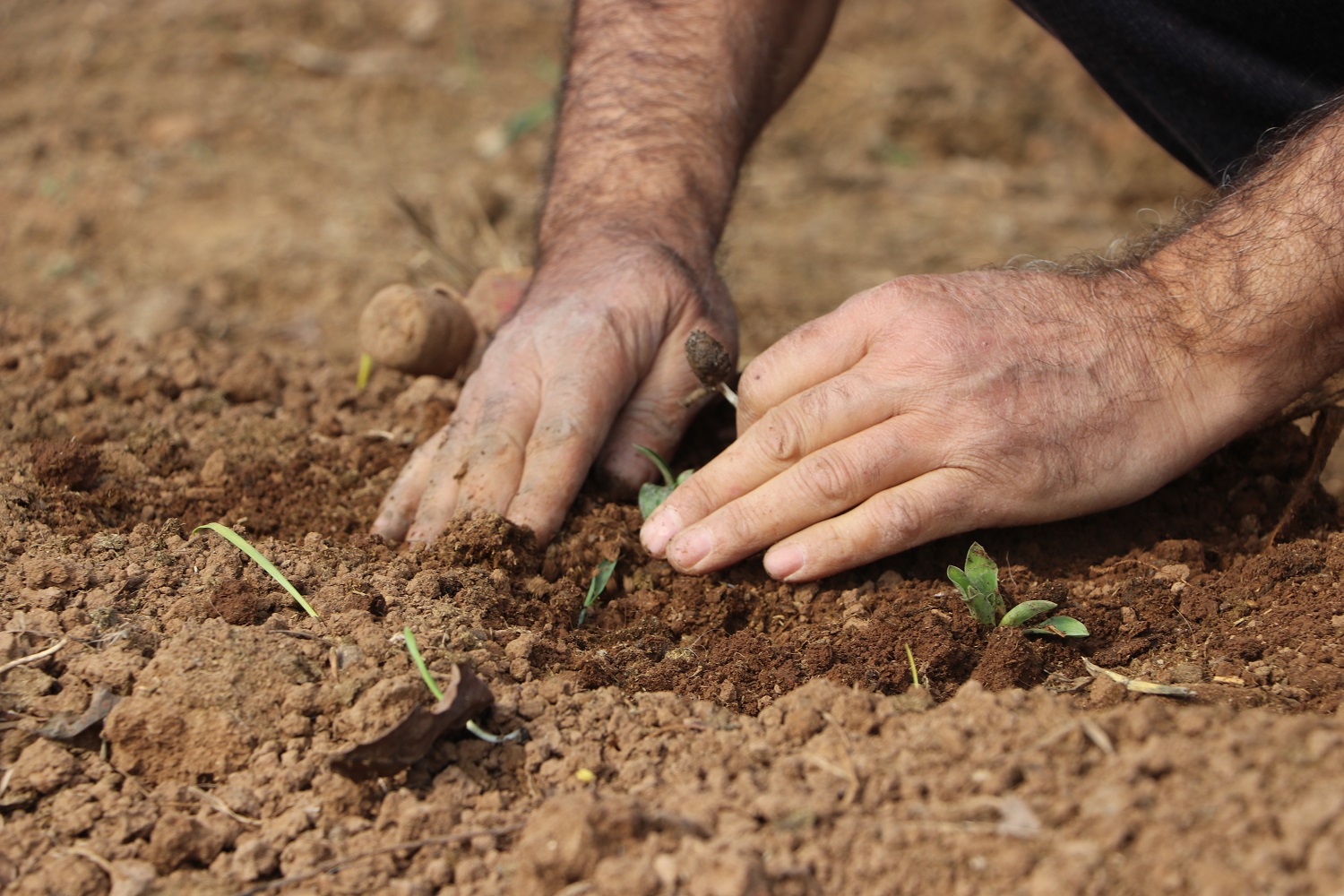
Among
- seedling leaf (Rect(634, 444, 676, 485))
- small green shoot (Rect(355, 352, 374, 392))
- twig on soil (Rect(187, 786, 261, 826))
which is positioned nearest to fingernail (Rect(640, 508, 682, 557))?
seedling leaf (Rect(634, 444, 676, 485))

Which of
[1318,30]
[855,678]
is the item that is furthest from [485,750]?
[1318,30]

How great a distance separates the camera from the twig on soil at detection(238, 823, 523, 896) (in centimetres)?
129

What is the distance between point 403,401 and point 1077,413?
4.77 ft

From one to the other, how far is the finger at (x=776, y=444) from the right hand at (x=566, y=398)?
217 millimetres

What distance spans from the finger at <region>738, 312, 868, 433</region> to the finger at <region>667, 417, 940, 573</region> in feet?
0.42

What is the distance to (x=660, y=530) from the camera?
1931 millimetres

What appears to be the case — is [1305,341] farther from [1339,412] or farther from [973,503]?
[973,503]

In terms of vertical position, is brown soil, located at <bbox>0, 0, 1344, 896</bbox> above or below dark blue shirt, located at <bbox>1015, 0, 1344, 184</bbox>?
below

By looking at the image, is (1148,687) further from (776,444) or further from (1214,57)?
(1214,57)

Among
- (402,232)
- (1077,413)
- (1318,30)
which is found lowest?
(402,232)

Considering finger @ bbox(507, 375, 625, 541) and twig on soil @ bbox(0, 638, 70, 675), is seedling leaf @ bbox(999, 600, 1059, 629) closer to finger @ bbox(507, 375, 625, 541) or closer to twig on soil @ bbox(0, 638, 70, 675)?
finger @ bbox(507, 375, 625, 541)

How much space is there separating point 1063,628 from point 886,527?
0.31m

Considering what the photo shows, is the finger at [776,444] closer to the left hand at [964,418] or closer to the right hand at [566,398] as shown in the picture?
the left hand at [964,418]

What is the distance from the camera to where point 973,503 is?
1829 millimetres
